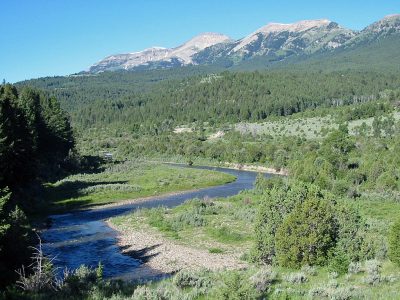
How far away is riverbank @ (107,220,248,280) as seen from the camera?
114ft

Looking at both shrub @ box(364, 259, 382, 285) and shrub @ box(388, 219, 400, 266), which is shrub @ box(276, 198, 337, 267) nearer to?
shrub @ box(388, 219, 400, 266)

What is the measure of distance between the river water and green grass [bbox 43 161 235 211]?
15.5ft

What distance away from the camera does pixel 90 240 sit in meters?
46.5

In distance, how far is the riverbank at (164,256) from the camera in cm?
3466

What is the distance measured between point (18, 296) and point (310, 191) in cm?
1833

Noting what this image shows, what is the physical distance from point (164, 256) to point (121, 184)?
Answer: 147ft

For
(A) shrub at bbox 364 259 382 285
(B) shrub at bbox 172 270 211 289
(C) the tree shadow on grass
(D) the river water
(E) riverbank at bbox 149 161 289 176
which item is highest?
(B) shrub at bbox 172 270 211 289

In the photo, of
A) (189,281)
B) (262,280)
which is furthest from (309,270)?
(189,281)

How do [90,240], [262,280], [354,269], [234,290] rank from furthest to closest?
[90,240] < [354,269] < [262,280] < [234,290]

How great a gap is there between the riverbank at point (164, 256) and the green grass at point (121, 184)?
22233 millimetres

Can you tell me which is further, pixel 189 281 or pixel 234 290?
pixel 189 281

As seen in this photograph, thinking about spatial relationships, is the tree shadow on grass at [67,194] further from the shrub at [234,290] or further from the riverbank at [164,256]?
the shrub at [234,290]

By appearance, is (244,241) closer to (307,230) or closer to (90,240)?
(90,240)

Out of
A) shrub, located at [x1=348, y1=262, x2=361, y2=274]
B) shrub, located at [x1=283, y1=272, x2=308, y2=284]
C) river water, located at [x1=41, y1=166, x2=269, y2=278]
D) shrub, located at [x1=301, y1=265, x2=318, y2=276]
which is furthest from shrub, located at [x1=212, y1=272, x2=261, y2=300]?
river water, located at [x1=41, y1=166, x2=269, y2=278]
